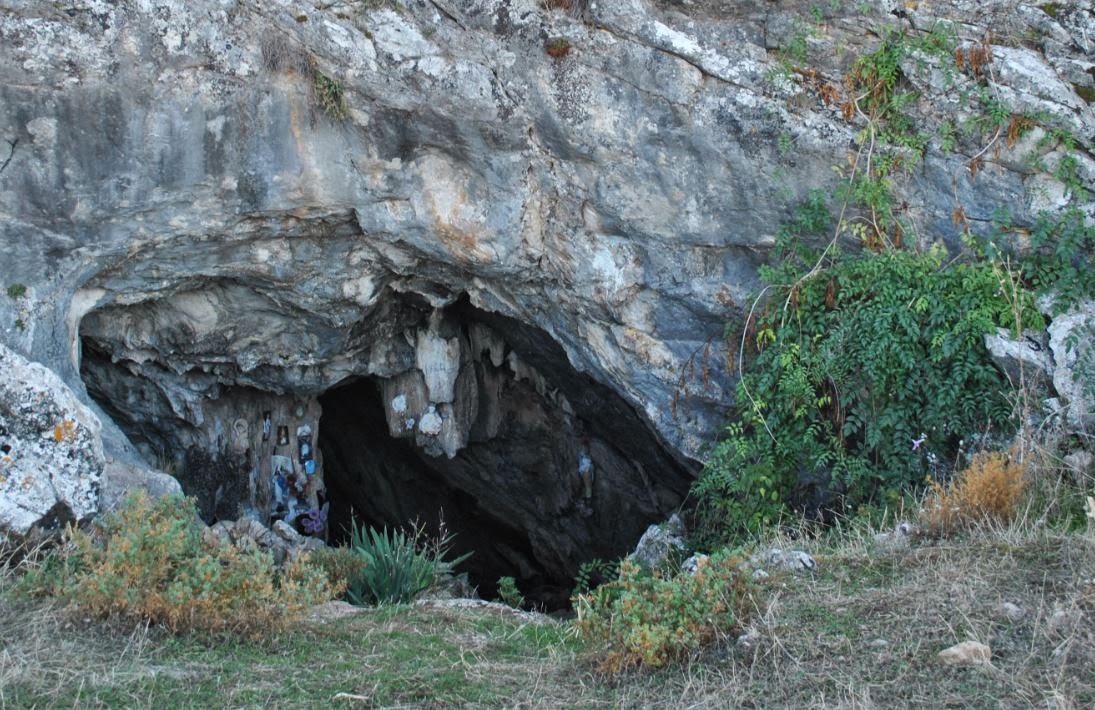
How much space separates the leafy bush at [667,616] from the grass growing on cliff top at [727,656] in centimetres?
7

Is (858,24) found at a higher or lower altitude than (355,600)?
higher

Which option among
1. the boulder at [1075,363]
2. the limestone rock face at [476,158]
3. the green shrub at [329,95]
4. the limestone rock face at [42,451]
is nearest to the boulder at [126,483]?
the limestone rock face at [42,451]

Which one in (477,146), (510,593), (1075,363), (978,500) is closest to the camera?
(978,500)

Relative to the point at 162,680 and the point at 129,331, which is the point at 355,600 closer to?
the point at 162,680

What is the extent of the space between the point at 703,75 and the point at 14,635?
5.27 metres

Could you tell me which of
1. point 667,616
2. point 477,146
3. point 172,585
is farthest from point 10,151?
point 667,616

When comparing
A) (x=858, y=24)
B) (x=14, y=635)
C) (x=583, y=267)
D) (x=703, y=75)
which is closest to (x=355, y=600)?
(x=14, y=635)

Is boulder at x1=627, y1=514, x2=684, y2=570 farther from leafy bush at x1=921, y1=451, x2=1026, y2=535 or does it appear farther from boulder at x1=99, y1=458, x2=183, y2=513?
boulder at x1=99, y1=458, x2=183, y2=513

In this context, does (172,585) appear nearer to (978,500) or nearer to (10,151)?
(10,151)

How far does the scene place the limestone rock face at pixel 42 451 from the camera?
6.28 meters

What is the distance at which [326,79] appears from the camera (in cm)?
747

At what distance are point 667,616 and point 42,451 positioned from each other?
12.4 feet

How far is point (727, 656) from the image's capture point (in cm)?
479

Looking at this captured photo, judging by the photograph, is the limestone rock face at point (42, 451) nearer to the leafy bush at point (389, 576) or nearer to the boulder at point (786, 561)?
the leafy bush at point (389, 576)
